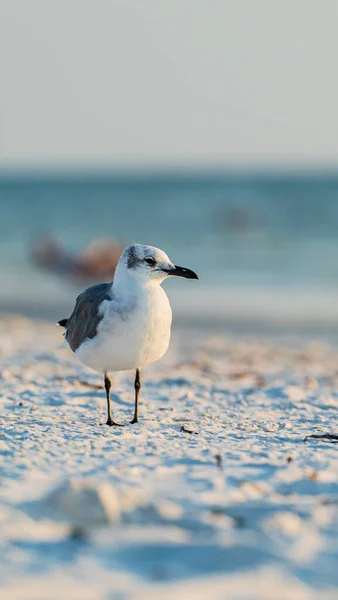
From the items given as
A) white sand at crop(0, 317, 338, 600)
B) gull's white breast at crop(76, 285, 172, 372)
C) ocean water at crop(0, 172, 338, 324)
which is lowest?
white sand at crop(0, 317, 338, 600)

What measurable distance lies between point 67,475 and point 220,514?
0.76 m

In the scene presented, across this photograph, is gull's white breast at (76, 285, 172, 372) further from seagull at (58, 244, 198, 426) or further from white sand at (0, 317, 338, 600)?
white sand at (0, 317, 338, 600)

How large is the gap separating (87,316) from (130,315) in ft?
1.32

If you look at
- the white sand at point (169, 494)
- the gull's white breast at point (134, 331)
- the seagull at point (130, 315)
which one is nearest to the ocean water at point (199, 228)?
the white sand at point (169, 494)

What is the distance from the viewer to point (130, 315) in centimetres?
449

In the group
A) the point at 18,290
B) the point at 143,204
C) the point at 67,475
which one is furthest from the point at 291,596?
the point at 143,204

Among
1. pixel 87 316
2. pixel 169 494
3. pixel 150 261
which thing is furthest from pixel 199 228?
pixel 169 494

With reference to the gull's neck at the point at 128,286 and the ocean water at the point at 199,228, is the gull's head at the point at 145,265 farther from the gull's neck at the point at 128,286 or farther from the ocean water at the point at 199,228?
the ocean water at the point at 199,228

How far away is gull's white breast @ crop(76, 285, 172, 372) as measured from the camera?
450 cm

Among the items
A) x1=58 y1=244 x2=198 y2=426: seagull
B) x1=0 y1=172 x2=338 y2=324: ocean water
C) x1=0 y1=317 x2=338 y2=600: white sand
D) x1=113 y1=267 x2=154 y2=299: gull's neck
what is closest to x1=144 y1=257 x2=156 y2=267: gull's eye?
x1=58 y1=244 x2=198 y2=426: seagull

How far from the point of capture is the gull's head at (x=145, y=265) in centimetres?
462

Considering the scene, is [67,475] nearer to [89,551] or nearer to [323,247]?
[89,551]

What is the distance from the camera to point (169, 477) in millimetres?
3582

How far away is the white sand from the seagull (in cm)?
40
